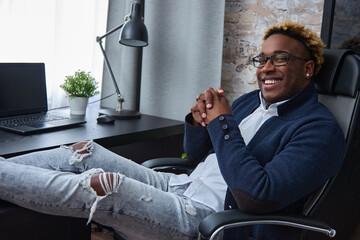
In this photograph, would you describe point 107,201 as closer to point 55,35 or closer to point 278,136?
point 278,136

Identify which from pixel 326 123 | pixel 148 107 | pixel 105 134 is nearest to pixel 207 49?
pixel 148 107

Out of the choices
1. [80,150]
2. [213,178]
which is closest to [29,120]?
[80,150]

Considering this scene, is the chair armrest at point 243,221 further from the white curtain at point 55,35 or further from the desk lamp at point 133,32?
the white curtain at point 55,35

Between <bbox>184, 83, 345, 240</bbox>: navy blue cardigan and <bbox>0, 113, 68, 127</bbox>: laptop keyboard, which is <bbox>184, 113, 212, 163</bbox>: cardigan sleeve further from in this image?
<bbox>0, 113, 68, 127</bbox>: laptop keyboard

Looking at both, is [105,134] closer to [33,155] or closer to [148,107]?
[33,155]

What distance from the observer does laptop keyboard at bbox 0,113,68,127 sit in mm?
1674

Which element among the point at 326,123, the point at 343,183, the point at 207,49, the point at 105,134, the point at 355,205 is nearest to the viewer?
the point at 326,123

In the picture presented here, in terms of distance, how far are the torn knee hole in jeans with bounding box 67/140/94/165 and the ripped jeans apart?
0.50 feet

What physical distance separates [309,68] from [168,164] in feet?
2.08

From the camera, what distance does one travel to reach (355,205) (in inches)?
56.5

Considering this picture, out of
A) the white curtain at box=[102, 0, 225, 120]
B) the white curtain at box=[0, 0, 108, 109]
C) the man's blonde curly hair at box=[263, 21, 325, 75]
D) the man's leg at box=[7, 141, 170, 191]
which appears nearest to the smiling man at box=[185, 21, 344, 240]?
the man's blonde curly hair at box=[263, 21, 325, 75]

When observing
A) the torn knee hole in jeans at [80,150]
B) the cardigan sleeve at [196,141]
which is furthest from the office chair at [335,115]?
the torn knee hole in jeans at [80,150]

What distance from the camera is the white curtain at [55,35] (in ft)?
6.92

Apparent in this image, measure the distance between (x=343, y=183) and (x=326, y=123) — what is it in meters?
0.24
